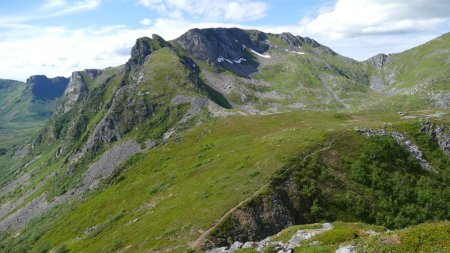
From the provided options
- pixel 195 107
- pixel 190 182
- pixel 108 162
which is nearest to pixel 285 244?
pixel 190 182

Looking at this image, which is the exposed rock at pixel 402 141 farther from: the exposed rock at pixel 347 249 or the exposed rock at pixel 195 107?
the exposed rock at pixel 195 107

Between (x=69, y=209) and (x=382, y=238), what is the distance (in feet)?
419

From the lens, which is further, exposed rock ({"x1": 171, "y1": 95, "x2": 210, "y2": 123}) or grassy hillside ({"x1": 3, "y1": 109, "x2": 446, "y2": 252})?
exposed rock ({"x1": 171, "y1": 95, "x2": 210, "y2": 123})

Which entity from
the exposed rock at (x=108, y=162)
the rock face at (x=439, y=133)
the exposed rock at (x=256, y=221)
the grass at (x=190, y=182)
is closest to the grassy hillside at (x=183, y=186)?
the grass at (x=190, y=182)

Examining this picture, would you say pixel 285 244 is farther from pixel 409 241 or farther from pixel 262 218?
pixel 262 218

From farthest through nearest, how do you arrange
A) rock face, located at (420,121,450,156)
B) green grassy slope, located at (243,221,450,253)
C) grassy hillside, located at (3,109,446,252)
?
rock face, located at (420,121,450,156), grassy hillside, located at (3,109,446,252), green grassy slope, located at (243,221,450,253)

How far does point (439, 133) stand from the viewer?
93.0 m

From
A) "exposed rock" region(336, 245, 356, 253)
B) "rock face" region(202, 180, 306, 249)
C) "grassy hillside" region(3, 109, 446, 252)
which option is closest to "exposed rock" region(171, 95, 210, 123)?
"grassy hillside" region(3, 109, 446, 252)

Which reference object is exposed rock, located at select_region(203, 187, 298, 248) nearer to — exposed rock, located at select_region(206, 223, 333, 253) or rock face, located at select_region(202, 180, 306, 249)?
rock face, located at select_region(202, 180, 306, 249)

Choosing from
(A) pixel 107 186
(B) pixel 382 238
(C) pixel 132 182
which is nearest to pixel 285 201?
(B) pixel 382 238

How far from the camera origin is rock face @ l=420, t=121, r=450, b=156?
89.9 meters

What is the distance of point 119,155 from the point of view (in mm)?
166750

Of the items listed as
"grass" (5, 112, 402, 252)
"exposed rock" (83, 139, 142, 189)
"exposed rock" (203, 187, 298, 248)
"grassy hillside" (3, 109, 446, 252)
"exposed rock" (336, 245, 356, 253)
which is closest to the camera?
"exposed rock" (336, 245, 356, 253)

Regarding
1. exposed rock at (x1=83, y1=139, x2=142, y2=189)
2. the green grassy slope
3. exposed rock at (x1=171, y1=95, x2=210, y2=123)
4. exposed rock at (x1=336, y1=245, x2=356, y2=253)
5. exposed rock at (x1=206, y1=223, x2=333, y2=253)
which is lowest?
exposed rock at (x1=83, y1=139, x2=142, y2=189)
